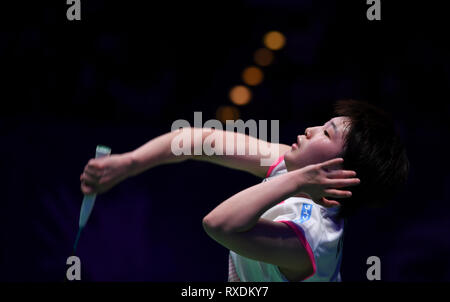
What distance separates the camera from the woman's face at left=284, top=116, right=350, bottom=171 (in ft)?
4.10

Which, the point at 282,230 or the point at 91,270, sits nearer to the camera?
the point at 282,230

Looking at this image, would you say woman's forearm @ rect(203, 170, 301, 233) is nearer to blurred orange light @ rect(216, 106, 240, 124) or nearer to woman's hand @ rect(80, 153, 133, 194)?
woman's hand @ rect(80, 153, 133, 194)

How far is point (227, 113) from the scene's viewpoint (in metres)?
2.18

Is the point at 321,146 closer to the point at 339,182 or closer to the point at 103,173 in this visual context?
the point at 339,182

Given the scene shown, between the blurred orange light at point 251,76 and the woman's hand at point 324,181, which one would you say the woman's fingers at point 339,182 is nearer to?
the woman's hand at point 324,181

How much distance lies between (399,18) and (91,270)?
1659mm

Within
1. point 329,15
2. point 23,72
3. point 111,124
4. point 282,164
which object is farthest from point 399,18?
point 23,72

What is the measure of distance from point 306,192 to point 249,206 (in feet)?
0.43

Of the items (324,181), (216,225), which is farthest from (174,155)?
(324,181)

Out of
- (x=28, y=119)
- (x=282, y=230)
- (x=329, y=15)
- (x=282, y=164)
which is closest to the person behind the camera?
(x=282, y=230)

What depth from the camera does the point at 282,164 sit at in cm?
141

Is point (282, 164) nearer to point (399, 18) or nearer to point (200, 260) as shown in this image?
point (200, 260)

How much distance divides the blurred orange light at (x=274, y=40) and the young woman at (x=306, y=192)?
3.07 feet

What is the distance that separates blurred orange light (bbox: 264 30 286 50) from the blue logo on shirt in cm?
116
